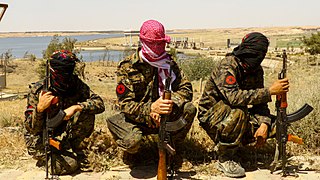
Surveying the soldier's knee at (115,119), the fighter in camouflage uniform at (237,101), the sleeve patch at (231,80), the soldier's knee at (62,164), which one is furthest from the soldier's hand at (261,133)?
the soldier's knee at (62,164)

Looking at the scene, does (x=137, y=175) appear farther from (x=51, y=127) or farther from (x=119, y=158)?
(x=51, y=127)

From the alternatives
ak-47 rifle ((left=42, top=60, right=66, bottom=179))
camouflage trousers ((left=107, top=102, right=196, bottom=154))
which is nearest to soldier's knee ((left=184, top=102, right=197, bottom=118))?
camouflage trousers ((left=107, top=102, right=196, bottom=154))

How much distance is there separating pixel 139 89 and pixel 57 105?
3.00 ft

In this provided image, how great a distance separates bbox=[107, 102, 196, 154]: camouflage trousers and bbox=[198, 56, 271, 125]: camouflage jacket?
0.97ft

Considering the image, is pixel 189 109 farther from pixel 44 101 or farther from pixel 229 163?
pixel 44 101

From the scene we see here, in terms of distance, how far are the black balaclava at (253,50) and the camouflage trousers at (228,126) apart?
50 centimetres

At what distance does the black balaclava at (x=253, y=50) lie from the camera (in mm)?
4016


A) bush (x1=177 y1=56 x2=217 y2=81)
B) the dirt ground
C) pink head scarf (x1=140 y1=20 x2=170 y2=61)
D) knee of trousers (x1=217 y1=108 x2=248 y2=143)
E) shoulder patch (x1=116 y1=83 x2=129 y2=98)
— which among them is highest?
pink head scarf (x1=140 y1=20 x2=170 y2=61)

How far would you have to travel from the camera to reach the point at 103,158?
14.9 feet

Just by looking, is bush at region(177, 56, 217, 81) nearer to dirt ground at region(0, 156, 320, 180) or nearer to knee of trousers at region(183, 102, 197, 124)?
dirt ground at region(0, 156, 320, 180)

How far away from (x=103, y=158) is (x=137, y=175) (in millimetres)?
560

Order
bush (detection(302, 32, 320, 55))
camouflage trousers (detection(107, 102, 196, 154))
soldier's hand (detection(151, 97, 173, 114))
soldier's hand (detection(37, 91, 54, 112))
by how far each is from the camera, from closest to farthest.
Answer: soldier's hand (detection(151, 97, 173, 114)) < soldier's hand (detection(37, 91, 54, 112)) < camouflage trousers (detection(107, 102, 196, 154)) < bush (detection(302, 32, 320, 55))

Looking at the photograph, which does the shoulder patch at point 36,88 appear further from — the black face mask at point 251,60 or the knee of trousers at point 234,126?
the black face mask at point 251,60

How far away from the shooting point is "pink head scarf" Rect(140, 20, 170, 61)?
3857 millimetres
